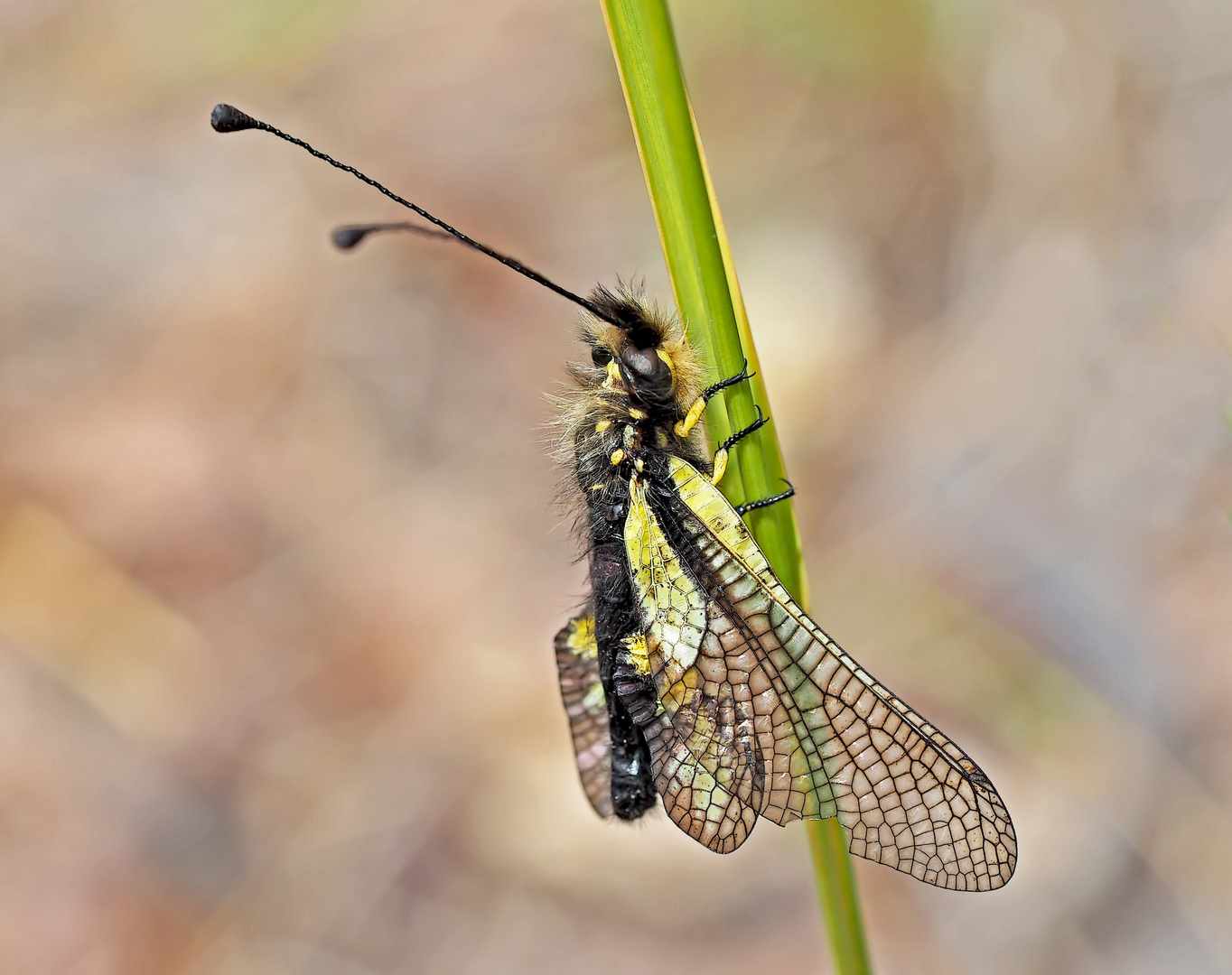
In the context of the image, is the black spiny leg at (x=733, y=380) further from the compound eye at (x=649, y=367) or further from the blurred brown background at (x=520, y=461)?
the blurred brown background at (x=520, y=461)

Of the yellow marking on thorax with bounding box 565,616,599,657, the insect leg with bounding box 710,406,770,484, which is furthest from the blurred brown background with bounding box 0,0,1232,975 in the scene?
the insect leg with bounding box 710,406,770,484

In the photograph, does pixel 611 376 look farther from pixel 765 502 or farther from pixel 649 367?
pixel 765 502

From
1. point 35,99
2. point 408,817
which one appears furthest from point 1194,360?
point 35,99

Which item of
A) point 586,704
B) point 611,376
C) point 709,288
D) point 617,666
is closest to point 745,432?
point 709,288

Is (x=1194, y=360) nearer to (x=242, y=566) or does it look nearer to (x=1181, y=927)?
(x=1181, y=927)

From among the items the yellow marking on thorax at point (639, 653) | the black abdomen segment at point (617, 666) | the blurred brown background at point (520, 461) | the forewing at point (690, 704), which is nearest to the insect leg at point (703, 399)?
the forewing at point (690, 704)

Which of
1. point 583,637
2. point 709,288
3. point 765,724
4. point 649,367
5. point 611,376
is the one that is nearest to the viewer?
point 709,288

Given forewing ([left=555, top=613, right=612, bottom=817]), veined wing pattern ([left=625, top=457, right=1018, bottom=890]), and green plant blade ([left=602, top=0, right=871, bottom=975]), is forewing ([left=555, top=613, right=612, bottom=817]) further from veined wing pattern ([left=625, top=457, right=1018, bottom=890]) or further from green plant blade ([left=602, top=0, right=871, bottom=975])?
green plant blade ([left=602, top=0, right=871, bottom=975])
